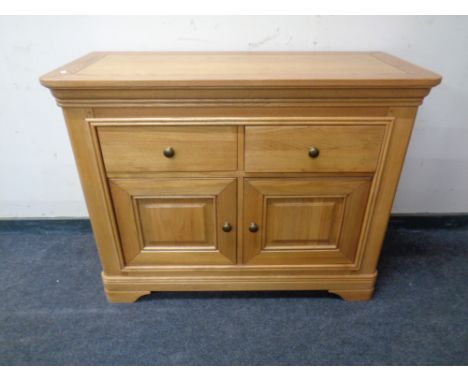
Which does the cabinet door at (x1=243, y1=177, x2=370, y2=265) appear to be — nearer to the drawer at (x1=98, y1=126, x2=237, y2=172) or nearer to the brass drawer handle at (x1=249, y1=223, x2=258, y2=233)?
the brass drawer handle at (x1=249, y1=223, x2=258, y2=233)

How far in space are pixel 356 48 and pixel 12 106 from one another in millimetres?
1281

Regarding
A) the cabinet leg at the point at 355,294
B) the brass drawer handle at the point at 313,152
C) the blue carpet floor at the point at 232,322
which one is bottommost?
the blue carpet floor at the point at 232,322

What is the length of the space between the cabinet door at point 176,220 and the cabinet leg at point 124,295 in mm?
130

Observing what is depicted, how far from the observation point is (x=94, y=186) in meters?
0.97

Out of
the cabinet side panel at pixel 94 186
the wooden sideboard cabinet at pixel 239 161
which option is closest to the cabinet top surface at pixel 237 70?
the wooden sideboard cabinet at pixel 239 161

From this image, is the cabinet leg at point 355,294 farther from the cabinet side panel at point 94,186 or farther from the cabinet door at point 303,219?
the cabinet side panel at point 94,186

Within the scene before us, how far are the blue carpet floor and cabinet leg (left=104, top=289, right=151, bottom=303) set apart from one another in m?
0.03

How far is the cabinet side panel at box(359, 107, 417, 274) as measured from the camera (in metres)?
0.88

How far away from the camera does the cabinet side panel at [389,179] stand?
2.89 ft

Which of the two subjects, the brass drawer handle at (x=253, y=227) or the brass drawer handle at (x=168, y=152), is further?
the brass drawer handle at (x=253, y=227)

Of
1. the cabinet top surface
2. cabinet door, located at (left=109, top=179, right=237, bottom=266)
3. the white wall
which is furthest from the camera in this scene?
the white wall

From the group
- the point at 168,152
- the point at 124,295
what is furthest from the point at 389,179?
the point at 124,295

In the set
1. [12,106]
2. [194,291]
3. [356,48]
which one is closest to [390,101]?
[356,48]

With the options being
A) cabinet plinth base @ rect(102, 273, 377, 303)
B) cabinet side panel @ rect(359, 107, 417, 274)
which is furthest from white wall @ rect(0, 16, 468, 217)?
cabinet plinth base @ rect(102, 273, 377, 303)
